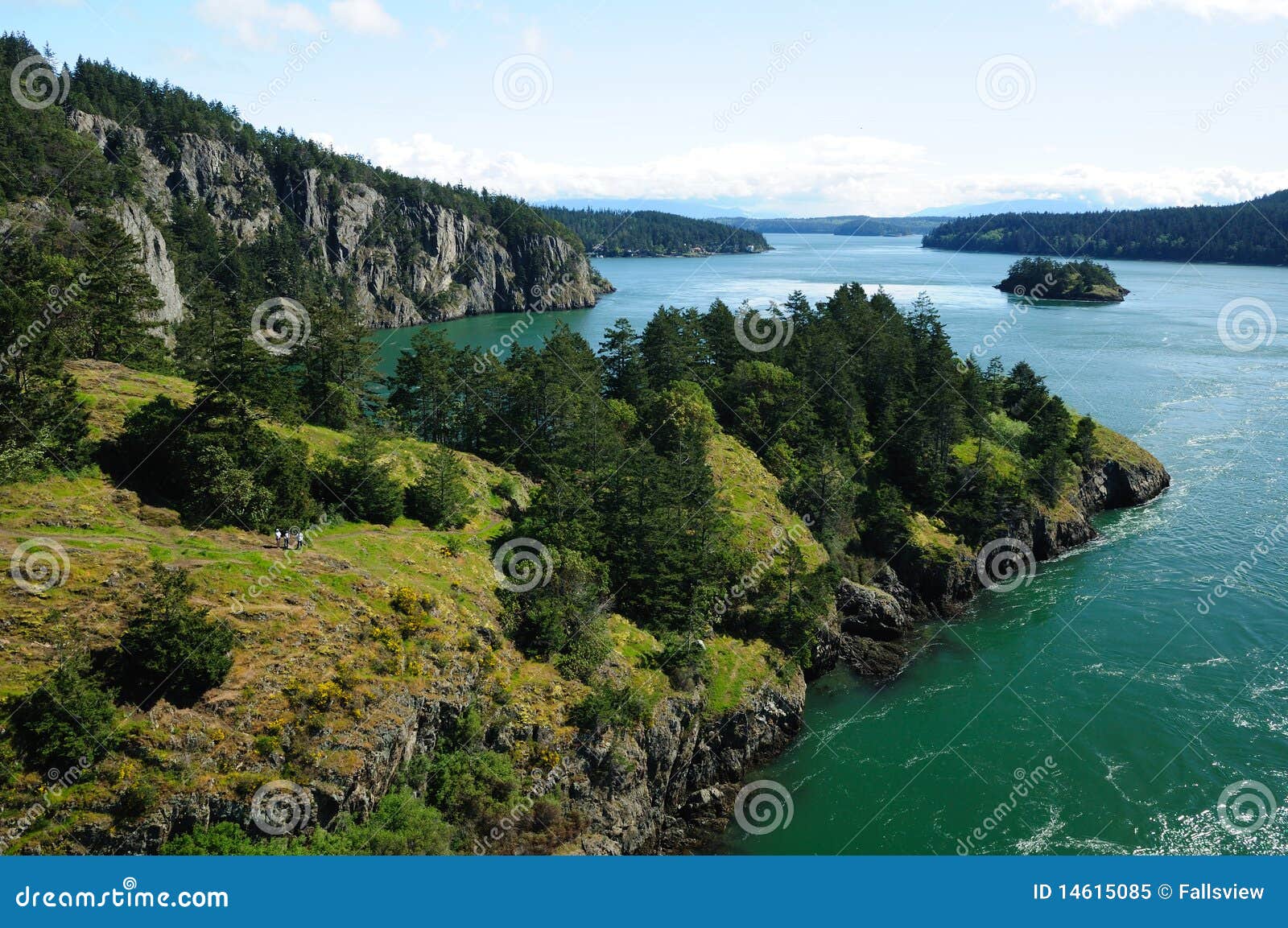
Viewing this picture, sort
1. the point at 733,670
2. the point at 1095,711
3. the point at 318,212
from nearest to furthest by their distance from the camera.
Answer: the point at 1095,711 → the point at 733,670 → the point at 318,212

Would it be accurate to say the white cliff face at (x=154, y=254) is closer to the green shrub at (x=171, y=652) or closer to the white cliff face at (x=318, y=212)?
the white cliff face at (x=318, y=212)

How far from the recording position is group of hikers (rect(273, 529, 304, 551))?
34594 millimetres

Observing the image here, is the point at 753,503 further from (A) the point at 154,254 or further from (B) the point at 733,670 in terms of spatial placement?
(A) the point at 154,254

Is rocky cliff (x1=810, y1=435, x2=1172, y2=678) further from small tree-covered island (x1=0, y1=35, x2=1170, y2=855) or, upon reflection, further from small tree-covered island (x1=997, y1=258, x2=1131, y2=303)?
small tree-covered island (x1=997, y1=258, x2=1131, y2=303)

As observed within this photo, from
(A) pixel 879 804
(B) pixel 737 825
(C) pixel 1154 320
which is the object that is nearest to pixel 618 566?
(B) pixel 737 825

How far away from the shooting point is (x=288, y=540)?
3466 centimetres

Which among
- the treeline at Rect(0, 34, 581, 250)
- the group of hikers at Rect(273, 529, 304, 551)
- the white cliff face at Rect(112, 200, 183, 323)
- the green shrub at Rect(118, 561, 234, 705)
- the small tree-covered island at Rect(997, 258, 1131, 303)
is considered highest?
the treeline at Rect(0, 34, 581, 250)

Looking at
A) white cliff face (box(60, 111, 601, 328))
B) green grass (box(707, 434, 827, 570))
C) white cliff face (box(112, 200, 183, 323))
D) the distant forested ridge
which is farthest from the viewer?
white cliff face (box(60, 111, 601, 328))

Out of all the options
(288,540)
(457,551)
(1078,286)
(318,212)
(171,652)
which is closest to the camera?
(171,652)

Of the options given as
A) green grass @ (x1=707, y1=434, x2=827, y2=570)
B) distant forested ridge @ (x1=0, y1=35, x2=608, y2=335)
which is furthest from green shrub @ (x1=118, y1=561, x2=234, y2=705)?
distant forested ridge @ (x1=0, y1=35, x2=608, y2=335)

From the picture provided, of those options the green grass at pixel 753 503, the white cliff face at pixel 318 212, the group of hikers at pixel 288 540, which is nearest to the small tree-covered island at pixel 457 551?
the group of hikers at pixel 288 540

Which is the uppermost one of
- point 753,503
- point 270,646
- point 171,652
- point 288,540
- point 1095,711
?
point 288,540

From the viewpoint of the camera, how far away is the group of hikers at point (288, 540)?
3459cm

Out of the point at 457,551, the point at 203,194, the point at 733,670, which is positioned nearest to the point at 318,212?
the point at 203,194
